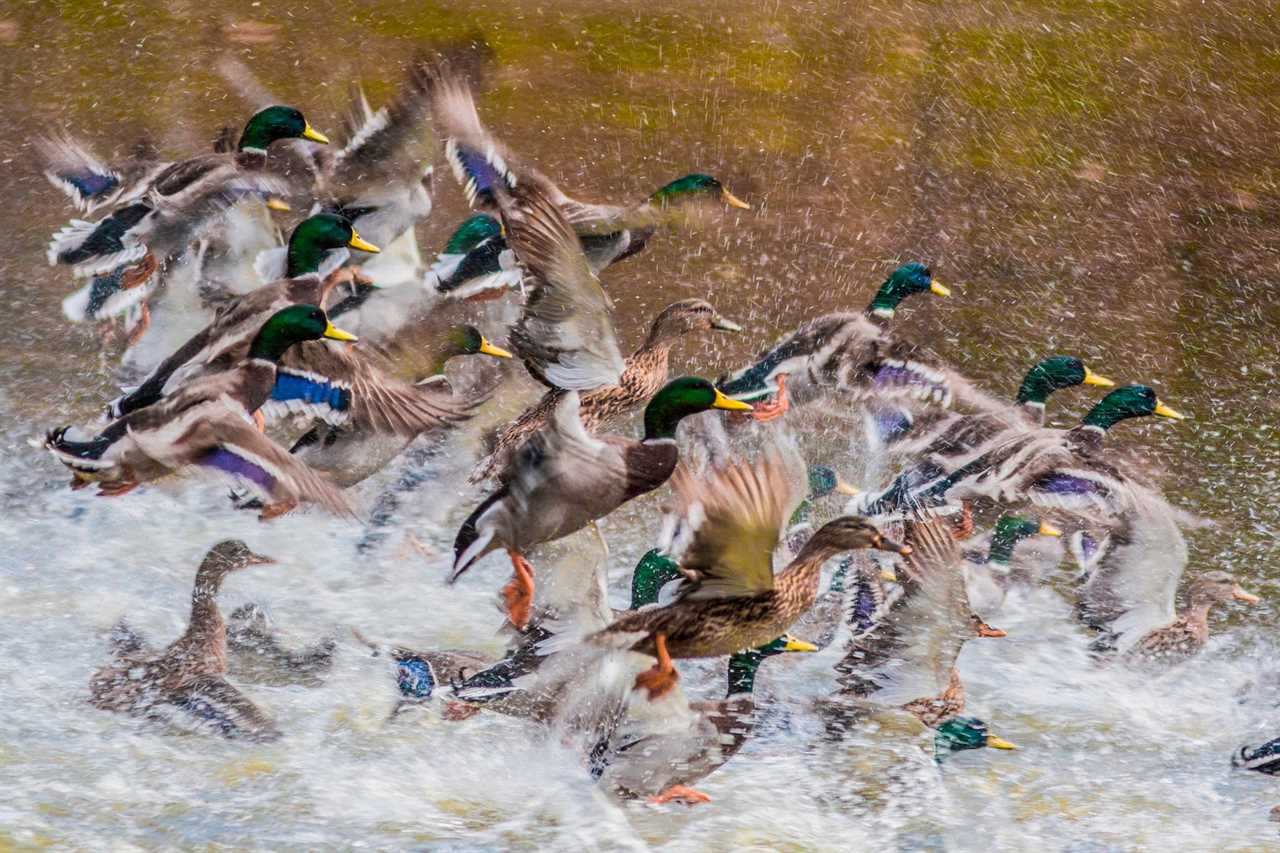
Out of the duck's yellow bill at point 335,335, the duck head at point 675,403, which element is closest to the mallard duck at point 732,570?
the duck head at point 675,403

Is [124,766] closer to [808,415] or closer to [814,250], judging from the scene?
[808,415]

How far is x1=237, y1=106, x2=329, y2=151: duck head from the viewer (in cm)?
500

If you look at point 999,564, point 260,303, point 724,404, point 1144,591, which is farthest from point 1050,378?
point 260,303

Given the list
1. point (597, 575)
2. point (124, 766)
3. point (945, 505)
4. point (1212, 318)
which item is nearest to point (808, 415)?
point (945, 505)

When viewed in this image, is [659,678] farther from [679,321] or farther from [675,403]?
[679,321]

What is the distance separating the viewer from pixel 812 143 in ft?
20.9

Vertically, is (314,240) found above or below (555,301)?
below

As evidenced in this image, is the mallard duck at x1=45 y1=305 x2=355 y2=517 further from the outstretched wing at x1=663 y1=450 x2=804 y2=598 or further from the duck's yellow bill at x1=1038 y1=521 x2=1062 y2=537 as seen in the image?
the duck's yellow bill at x1=1038 y1=521 x2=1062 y2=537

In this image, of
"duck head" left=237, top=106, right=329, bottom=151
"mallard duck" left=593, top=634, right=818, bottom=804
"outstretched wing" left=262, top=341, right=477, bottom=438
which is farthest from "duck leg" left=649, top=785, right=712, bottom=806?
"duck head" left=237, top=106, right=329, bottom=151

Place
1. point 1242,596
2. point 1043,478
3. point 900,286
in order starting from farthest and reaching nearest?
point 900,286 → point 1242,596 → point 1043,478

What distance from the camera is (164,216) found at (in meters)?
4.65

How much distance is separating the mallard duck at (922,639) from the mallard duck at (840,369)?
0.56 metres

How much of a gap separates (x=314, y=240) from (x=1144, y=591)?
2127 millimetres

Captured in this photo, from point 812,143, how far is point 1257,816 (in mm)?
3261
